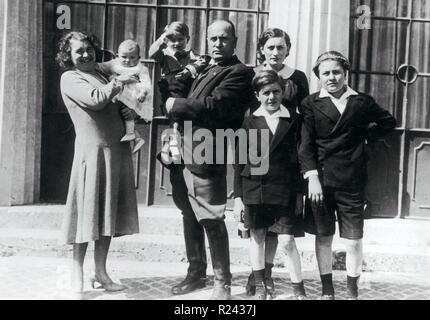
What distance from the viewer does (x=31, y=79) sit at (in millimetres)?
5781

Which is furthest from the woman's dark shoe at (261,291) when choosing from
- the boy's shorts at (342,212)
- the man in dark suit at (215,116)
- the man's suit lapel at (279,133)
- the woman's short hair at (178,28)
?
the woman's short hair at (178,28)

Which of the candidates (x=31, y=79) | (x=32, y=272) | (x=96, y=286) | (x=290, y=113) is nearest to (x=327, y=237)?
(x=290, y=113)

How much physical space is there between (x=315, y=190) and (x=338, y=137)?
1.37ft

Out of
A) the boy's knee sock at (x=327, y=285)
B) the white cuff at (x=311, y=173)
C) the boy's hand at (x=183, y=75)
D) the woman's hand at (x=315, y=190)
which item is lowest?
the boy's knee sock at (x=327, y=285)

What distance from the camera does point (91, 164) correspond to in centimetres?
404

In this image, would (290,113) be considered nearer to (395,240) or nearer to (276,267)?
(276,267)

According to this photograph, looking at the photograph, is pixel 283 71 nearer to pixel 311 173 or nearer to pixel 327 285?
pixel 311 173

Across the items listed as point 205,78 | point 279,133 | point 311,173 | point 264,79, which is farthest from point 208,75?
point 311,173

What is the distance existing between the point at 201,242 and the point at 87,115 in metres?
1.41

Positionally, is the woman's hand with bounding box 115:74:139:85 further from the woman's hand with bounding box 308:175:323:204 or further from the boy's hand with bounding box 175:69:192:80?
the woman's hand with bounding box 308:175:323:204

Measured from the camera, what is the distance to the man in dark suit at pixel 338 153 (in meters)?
3.79

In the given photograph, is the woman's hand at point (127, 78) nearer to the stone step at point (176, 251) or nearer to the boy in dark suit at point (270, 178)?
the boy in dark suit at point (270, 178)

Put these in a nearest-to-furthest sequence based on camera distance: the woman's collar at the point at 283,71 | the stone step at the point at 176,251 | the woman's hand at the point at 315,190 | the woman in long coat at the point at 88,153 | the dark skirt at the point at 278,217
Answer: the woman's hand at the point at 315,190, the dark skirt at the point at 278,217, the woman in long coat at the point at 88,153, the woman's collar at the point at 283,71, the stone step at the point at 176,251

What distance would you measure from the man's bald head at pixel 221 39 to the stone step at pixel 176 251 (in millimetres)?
2124
